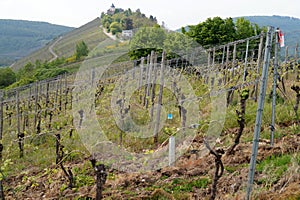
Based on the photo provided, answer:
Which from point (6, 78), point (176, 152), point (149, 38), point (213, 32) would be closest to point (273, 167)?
point (176, 152)

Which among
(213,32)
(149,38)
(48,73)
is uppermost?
(213,32)

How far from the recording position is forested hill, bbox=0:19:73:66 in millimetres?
141562

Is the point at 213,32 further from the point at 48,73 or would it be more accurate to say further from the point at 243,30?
the point at 48,73

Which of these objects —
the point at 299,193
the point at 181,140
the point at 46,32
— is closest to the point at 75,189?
the point at 181,140

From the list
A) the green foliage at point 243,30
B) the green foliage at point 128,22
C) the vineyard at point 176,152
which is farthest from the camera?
the green foliage at point 128,22

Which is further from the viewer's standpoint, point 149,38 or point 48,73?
point 48,73

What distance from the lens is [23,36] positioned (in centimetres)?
16562

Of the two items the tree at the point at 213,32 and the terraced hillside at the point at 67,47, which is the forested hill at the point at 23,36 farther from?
the tree at the point at 213,32

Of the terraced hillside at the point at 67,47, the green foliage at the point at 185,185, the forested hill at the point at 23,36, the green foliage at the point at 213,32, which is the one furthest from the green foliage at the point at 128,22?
the forested hill at the point at 23,36

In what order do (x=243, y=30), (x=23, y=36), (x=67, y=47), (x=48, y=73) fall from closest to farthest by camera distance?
(x=243, y=30), (x=48, y=73), (x=67, y=47), (x=23, y=36)

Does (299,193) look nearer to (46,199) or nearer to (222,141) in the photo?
(222,141)

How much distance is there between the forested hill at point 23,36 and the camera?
142m

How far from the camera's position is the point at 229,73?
1039 cm

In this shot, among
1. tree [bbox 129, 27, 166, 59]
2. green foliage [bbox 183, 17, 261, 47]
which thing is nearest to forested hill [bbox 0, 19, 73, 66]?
green foliage [bbox 183, 17, 261, 47]
